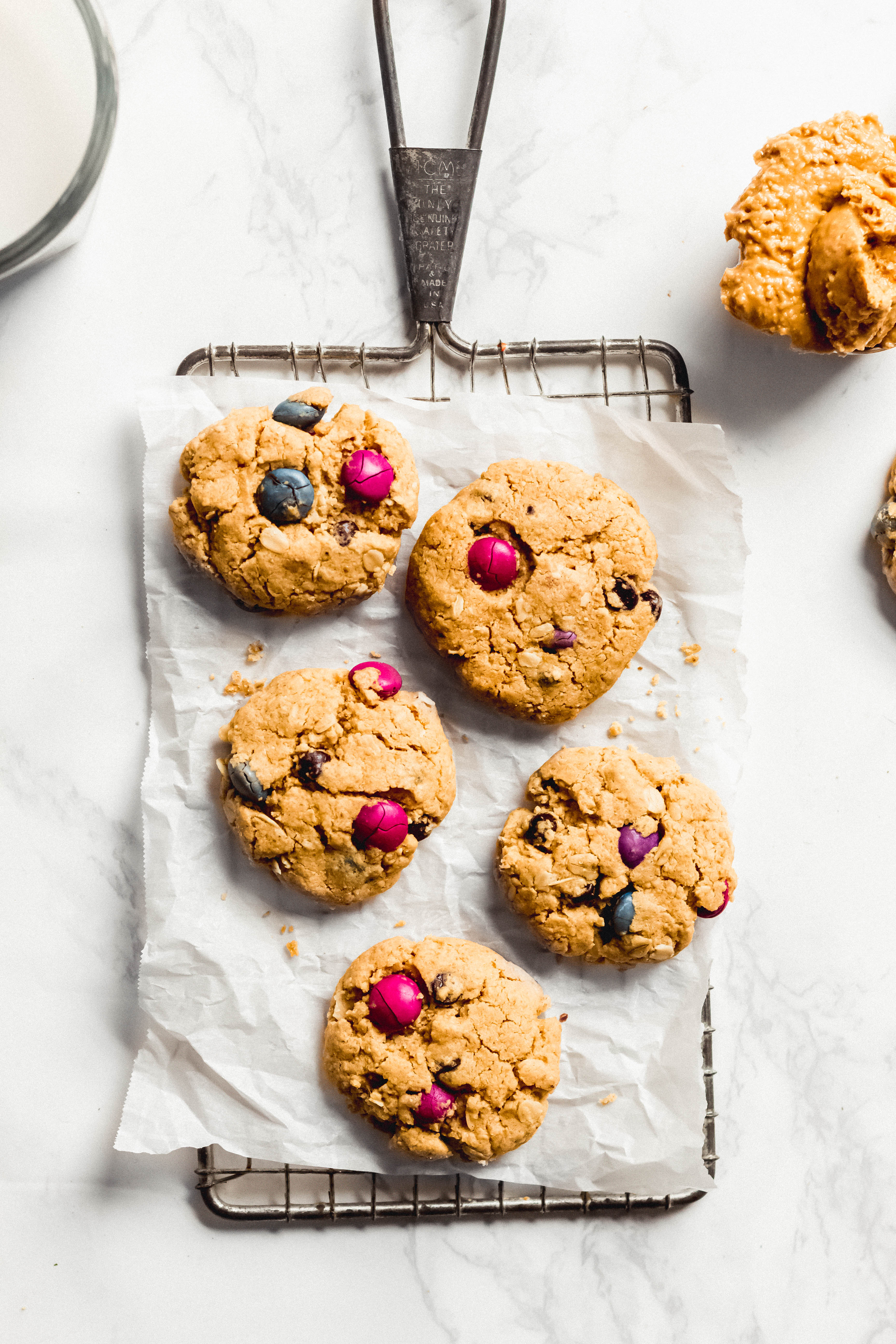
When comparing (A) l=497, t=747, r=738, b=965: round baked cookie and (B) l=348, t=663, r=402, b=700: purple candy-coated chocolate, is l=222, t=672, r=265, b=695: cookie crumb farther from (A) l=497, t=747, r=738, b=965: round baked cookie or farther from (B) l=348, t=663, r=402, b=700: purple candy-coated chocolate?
(A) l=497, t=747, r=738, b=965: round baked cookie

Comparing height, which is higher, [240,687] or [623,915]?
[240,687]

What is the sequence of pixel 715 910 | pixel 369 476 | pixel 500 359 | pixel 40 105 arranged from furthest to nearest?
pixel 500 359 → pixel 715 910 → pixel 369 476 → pixel 40 105

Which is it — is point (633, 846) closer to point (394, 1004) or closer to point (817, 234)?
point (394, 1004)

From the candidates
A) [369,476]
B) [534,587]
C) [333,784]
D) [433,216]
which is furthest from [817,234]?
[333,784]

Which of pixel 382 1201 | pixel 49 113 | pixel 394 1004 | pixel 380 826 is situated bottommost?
pixel 382 1201

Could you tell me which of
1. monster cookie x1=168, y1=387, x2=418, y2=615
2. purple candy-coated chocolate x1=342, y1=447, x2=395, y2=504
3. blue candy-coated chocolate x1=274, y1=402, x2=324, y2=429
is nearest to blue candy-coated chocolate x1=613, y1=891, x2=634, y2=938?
monster cookie x1=168, y1=387, x2=418, y2=615

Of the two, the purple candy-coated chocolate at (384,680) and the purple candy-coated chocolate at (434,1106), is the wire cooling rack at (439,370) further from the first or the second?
the purple candy-coated chocolate at (384,680)

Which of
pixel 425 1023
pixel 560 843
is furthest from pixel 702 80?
pixel 425 1023
